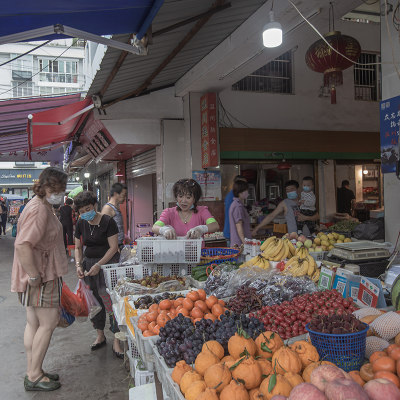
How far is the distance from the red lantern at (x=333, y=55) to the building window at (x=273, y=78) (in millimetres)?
4023

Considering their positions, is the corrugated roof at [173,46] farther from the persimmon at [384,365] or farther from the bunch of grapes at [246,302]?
the persimmon at [384,365]

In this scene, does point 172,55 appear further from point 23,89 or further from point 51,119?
point 23,89

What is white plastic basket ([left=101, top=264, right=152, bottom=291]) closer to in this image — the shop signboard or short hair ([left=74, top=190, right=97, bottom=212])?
short hair ([left=74, top=190, right=97, bottom=212])

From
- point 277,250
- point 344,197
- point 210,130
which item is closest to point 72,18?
point 277,250

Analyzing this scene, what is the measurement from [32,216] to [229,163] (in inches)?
245

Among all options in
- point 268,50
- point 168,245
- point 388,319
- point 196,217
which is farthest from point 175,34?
point 388,319

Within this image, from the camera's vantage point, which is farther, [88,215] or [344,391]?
[88,215]

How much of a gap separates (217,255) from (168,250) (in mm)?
764

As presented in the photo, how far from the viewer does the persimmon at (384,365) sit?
5.55 ft

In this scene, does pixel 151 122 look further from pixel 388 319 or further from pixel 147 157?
pixel 388 319

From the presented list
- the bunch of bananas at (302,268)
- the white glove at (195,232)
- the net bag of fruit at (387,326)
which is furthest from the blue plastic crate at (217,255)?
the net bag of fruit at (387,326)

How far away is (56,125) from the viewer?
817cm

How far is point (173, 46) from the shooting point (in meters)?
6.05

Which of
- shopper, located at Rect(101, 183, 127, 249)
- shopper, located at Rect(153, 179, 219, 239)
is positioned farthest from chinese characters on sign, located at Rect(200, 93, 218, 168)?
shopper, located at Rect(153, 179, 219, 239)
